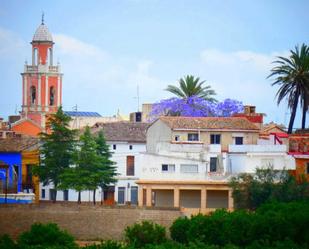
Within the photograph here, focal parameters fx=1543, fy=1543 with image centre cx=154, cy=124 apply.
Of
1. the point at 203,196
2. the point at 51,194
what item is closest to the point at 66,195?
the point at 51,194

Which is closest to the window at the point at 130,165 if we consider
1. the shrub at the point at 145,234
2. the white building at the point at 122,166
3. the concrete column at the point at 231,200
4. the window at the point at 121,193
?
the white building at the point at 122,166

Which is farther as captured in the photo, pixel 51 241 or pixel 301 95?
pixel 301 95

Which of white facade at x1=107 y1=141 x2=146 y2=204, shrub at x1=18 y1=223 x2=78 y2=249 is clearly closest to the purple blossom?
white facade at x1=107 y1=141 x2=146 y2=204

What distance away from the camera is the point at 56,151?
314ft

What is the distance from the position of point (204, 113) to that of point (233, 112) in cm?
255

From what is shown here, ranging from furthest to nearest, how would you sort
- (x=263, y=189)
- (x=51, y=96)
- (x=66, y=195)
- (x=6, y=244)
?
(x=51, y=96) < (x=66, y=195) < (x=263, y=189) < (x=6, y=244)

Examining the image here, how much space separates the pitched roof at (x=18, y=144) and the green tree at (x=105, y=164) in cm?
497

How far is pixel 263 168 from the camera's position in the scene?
92.6 meters

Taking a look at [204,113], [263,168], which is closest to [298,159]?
[263,168]

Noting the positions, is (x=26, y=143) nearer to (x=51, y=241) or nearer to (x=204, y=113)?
(x=204, y=113)

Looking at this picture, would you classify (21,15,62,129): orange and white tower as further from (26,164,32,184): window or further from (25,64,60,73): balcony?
(26,164,32,184): window

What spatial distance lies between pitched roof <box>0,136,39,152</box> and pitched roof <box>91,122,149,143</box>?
4.80 m

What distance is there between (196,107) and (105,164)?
19.3m

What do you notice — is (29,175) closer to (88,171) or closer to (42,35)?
(88,171)
